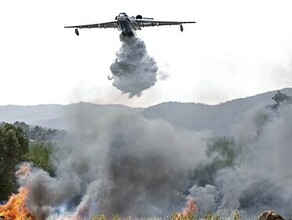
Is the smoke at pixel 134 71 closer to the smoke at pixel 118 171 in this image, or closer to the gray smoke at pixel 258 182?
the smoke at pixel 118 171

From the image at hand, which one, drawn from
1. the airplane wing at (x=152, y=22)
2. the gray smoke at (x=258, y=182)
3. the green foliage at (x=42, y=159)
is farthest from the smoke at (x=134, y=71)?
the green foliage at (x=42, y=159)

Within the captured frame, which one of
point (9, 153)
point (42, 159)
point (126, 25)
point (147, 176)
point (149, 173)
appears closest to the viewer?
point (126, 25)

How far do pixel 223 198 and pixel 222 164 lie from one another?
9.54 metres

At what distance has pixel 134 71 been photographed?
3246 inches

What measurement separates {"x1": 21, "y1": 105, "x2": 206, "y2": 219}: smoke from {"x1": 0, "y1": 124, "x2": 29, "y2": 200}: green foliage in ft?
44.6

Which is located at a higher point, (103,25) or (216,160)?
(103,25)

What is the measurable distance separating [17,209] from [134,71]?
80.0 feet

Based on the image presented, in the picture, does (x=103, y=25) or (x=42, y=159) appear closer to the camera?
(x=103, y=25)

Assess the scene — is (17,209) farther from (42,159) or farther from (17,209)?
(42,159)

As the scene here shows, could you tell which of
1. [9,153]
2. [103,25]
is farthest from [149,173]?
[9,153]

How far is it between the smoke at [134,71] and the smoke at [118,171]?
7.69 meters

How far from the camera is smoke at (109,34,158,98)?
80750mm

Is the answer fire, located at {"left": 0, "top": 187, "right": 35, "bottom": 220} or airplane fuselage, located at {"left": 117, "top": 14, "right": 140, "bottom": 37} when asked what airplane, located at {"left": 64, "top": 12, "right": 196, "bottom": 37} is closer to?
airplane fuselage, located at {"left": 117, "top": 14, "right": 140, "bottom": 37}

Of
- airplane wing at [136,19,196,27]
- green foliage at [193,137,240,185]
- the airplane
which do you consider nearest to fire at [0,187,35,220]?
the airplane
